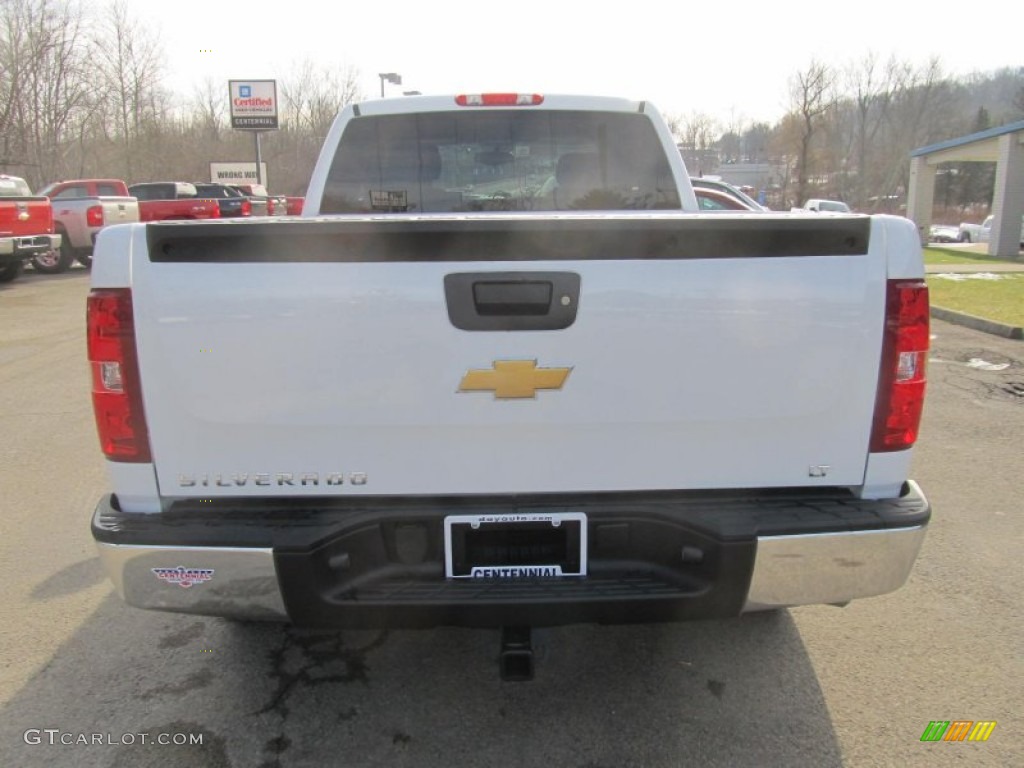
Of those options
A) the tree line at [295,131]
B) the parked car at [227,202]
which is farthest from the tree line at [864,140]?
the parked car at [227,202]

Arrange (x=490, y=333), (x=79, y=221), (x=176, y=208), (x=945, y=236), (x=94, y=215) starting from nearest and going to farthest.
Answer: (x=490, y=333), (x=94, y=215), (x=79, y=221), (x=176, y=208), (x=945, y=236)

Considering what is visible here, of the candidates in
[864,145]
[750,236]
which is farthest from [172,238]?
[864,145]

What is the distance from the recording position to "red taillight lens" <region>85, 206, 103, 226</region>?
1808 cm

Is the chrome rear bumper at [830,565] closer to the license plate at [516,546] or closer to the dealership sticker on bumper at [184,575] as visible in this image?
the license plate at [516,546]

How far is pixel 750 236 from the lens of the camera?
2.12 meters

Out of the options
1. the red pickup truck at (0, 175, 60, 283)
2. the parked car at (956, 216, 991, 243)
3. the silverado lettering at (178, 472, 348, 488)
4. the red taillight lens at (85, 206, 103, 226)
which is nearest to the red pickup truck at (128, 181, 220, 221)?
the red taillight lens at (85, 206, 103, 226)

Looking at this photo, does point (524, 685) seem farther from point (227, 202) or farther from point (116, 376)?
point (227, 202)

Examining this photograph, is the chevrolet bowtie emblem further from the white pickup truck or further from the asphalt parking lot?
the asphalt parking lot

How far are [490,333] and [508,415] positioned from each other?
0.78 ft

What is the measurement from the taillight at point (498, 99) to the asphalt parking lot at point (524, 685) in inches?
104

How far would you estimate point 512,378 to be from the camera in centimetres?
215

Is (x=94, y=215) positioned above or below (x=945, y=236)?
above

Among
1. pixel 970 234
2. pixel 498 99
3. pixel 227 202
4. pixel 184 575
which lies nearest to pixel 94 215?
pixel 227 202

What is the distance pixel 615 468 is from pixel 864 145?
242ft
